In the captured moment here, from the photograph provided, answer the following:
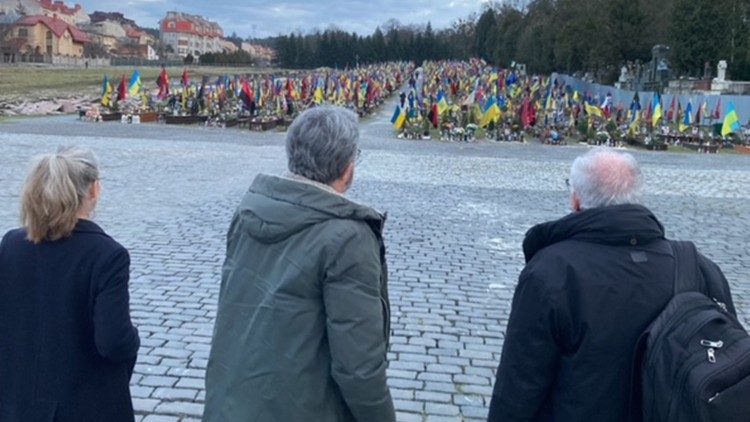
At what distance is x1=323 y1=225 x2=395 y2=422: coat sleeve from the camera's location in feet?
8.39

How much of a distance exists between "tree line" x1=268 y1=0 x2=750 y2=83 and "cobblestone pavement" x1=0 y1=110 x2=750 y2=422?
69.4ft

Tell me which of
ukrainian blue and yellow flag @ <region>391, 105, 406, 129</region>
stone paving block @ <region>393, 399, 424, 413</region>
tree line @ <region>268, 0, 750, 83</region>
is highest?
tree line @ <region>268, 0, 750, 83</region>

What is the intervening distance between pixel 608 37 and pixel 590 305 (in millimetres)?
49302

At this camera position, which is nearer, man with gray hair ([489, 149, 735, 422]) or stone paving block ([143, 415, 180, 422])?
man with gray hair ([489, 149, 735, 422])

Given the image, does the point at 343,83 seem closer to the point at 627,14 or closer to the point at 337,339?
the point at 627,14

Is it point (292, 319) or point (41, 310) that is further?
point (41, 310)

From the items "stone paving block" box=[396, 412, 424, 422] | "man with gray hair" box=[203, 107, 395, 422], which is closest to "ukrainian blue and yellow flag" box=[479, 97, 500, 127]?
"stone paving block" box=[396, 412, 424, 422]

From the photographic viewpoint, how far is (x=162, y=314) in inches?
267

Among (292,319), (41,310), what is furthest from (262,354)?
(41,310)

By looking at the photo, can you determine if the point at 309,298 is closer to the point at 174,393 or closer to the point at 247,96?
the point at 174,393

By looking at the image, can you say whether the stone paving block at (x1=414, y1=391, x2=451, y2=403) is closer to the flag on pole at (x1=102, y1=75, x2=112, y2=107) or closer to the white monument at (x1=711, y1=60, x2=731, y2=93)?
the flag on pole at (x1=102, y1=75, x2=112, y2=107)

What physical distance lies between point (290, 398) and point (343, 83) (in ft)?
133

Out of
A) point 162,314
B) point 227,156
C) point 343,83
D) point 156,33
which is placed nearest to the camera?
point 162,314

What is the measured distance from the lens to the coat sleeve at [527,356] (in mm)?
2783
